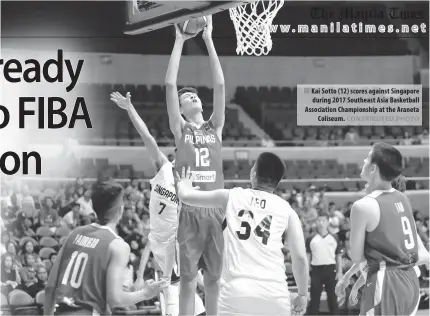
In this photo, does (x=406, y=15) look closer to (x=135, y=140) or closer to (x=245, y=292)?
(x=135, y=140)

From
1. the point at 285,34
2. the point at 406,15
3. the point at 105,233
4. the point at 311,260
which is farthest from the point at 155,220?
the point at 406,15

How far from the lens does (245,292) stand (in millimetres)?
5023

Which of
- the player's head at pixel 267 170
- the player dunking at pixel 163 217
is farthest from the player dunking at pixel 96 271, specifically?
the player dunking at pixel 163 217

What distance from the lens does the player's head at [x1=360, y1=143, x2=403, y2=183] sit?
5336 millimetres

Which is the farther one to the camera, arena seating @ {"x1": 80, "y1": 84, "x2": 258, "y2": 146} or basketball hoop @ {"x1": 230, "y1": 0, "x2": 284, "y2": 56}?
arena seating @ {"x1": 80, "y1": 84, "x2": 258, "y2": 146}

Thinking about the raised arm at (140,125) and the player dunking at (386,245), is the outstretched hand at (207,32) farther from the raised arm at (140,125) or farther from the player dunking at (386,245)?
the player dunking at (386,245)

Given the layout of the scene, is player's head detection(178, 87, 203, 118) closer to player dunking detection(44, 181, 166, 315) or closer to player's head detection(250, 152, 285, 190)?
player's head detection(250, 152, 285, 190)

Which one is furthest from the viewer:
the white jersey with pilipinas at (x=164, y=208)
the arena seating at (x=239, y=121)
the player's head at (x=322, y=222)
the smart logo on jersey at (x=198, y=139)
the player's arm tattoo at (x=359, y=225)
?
the arena seating at (x=239, y=121)

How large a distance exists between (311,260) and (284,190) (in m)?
4.08

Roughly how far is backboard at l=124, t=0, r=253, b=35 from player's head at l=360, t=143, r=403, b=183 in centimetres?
294

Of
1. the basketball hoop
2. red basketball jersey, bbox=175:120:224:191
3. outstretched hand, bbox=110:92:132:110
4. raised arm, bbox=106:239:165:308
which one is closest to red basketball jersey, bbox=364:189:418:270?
raised arm, bbox=106:239:165:308

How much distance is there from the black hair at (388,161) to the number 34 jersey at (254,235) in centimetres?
71

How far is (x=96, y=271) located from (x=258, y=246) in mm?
1021

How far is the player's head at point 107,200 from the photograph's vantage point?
4.95m
